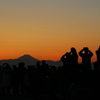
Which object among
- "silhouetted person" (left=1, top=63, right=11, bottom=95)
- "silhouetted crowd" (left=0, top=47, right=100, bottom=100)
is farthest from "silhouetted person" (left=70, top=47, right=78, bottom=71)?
"silhouetted person" (left=1, top=63, right=11, bottom=95)

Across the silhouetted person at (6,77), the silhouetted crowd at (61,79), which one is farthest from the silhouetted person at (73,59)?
the silhouetted person at (6,77)

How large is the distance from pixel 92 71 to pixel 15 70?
7.25 meters

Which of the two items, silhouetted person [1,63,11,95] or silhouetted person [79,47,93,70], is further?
silhouetted person [1,63,11,95]

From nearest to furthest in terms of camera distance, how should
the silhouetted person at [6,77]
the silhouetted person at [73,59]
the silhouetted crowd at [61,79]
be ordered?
the silhouetted crowd at [61,79], the silhouetted person at [73,59], the silhouetted person at [6,77]

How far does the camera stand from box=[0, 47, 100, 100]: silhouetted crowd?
12945mm

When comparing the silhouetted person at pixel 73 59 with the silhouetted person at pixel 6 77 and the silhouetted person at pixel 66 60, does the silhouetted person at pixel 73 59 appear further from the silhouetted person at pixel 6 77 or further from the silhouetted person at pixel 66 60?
the silhouetted person at pixel 6 77

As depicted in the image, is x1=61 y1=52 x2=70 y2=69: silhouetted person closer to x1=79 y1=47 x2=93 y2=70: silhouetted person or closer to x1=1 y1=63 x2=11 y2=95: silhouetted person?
x1=79 y1=47 x2=93 y2=70: silhouetted person

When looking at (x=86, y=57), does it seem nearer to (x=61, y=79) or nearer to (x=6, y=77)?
(x=61, y=79)

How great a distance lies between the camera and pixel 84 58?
1548 centimetres

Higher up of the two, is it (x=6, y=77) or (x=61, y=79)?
(x=6, y=77)

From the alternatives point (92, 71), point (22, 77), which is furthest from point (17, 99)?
point (92, 71)

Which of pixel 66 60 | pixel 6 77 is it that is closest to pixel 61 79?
pixel 66 60

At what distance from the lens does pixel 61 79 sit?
15.3 metres

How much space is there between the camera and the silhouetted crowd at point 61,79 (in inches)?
510
